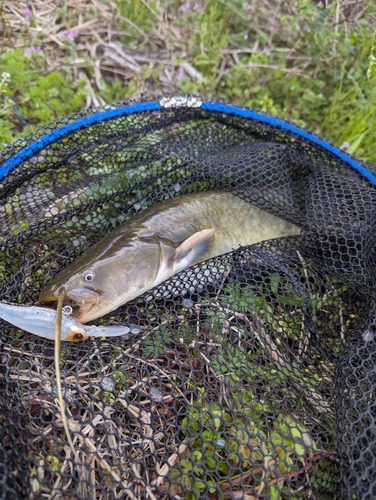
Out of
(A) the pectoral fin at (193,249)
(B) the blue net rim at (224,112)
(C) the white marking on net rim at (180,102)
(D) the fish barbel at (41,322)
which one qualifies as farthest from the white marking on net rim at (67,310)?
(C) the white marking on net rim at (180,102)

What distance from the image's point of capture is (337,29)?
372cm

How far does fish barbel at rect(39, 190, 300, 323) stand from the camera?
1.85 metres

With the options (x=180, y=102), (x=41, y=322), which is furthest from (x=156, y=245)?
(x=180, y=102)

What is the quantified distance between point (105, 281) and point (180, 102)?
1.18m

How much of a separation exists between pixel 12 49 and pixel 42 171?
6.23ft

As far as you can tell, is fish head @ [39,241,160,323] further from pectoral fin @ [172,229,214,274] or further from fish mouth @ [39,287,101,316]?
pectoral fin @ [172,229,214,274]

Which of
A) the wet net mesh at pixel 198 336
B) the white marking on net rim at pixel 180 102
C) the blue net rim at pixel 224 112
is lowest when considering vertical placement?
the wet net mesh at pixel 198 336

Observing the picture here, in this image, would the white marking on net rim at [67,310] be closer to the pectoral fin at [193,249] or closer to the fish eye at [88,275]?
the fish eye at [88,275]

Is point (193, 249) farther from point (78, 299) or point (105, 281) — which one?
point (78, 299)

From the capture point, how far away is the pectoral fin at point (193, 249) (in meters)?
2.22

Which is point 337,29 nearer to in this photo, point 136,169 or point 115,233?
point 136,169

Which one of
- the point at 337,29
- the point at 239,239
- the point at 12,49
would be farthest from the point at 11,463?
the point at 337,29

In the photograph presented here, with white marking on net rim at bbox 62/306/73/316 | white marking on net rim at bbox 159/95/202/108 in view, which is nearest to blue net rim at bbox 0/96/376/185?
white marking on net rim at bbox 159/95/202/108

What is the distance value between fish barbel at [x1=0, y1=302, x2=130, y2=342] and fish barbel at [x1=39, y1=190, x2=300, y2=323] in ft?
0.31
